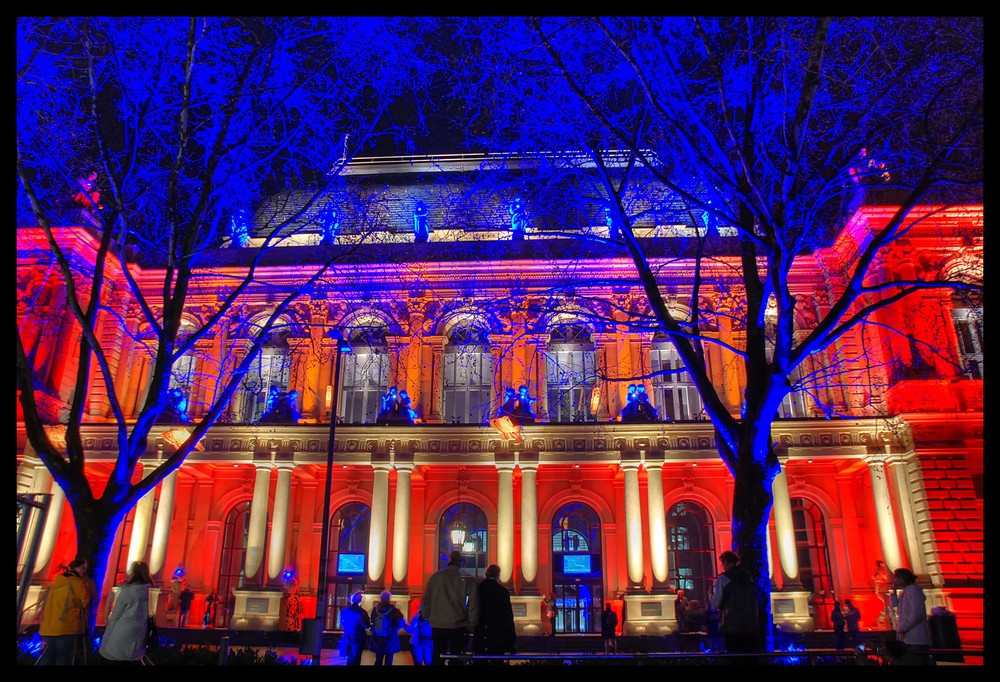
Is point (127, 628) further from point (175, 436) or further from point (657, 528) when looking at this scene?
point (657, 528)

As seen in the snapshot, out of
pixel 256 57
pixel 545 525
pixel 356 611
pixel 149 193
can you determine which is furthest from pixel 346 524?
pixel 256 57

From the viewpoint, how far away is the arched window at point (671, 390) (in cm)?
2530

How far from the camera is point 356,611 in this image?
13.5 m

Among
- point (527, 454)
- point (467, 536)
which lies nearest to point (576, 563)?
point (467, 536)

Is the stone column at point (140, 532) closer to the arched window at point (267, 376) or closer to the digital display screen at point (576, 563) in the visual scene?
the arched window at point (267, 376)

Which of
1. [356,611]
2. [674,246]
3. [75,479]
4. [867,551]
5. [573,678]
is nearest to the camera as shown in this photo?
[573,678]

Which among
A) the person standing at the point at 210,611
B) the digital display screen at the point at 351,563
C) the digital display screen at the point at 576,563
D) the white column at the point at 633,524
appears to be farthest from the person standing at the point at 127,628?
the digital display screen at the point at 576,563

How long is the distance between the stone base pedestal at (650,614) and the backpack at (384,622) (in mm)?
10345

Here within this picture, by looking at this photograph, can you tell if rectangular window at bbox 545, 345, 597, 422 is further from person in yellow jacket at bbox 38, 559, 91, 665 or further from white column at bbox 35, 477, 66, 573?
person in yellow jacket at bbox 38, 559, 91, 665

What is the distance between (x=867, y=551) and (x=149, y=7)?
25461 millimetres

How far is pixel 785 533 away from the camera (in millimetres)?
21844

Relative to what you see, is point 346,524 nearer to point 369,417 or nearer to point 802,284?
point 369,417

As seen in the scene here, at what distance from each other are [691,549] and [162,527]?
678 inches

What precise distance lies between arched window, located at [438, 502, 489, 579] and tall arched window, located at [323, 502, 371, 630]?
266 centimetres
